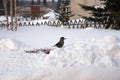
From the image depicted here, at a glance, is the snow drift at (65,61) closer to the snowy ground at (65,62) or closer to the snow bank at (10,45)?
the snowy ground at (65,62)

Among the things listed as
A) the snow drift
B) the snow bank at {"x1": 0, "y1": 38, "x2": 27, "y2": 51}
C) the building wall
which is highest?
the snow drift

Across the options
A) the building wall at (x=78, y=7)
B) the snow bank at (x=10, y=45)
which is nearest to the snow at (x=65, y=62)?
the snow bank at (x=10, y=45)

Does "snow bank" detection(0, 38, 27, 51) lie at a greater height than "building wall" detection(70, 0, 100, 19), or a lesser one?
greater

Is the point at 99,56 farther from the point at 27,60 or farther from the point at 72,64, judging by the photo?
the point at 27,60

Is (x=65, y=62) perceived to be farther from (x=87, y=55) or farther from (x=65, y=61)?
(x=87, y=55)

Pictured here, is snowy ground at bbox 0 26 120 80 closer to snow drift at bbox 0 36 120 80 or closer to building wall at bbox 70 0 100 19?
snow drift at bbox 0 36 120 80

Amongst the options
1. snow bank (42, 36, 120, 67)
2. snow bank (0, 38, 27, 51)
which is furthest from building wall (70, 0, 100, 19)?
snow bank (42, 36, 120, 67)

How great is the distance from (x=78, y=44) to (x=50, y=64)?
1.78m

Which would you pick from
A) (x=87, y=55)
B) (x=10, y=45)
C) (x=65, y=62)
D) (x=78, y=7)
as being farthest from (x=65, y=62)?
(x=78, y=7)

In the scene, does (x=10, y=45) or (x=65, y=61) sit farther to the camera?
(x=10, y=45)

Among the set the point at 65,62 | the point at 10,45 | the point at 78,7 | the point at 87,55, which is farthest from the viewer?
the point at 78,7

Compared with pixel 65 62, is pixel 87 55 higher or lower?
higher

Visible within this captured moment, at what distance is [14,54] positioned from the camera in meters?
11.8

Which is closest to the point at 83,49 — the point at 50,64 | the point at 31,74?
the point at 50,64
